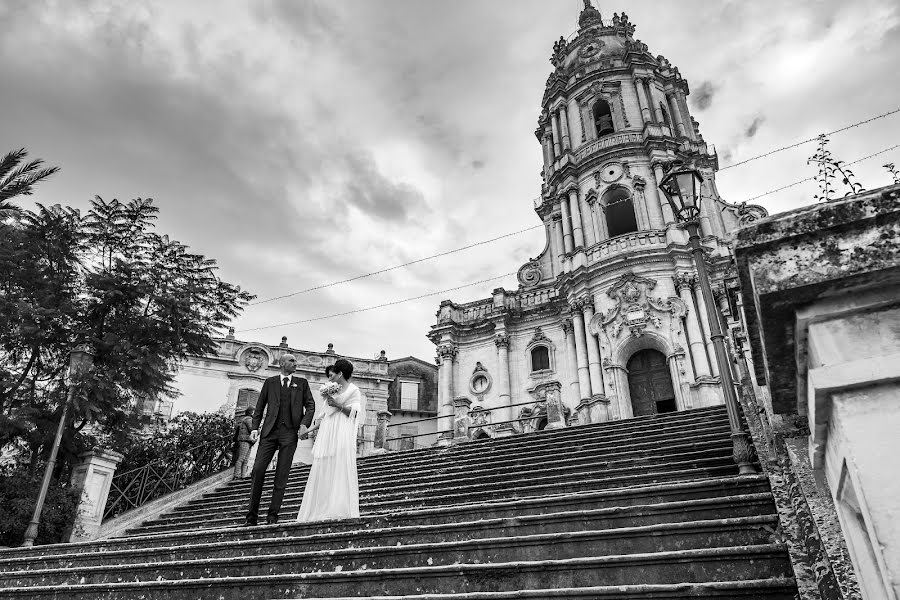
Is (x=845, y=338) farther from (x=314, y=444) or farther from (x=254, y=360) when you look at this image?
(x=254, y=360)

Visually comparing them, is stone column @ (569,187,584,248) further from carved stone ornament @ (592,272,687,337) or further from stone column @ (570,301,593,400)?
carved stone ornament @ (592,272,687,337)

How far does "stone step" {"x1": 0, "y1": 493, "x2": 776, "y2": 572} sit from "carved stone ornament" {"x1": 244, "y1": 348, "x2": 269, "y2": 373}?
20.9 m

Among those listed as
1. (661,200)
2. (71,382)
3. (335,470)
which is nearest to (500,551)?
(335,470)

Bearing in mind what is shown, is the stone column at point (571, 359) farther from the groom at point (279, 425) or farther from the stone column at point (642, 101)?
the groom at point (279, 425)

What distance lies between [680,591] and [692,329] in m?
18.6

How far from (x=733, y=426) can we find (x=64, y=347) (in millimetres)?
10881

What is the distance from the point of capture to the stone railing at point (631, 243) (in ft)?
72.1

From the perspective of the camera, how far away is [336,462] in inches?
250

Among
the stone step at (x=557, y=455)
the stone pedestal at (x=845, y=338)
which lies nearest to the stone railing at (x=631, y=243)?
the stone step at (x=557, y=455)

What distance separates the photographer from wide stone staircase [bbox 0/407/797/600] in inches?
144

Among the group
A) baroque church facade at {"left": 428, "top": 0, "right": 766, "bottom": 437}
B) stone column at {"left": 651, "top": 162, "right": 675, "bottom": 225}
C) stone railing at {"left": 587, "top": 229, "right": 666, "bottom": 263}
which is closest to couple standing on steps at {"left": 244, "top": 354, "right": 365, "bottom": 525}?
baroque church facade at {"left": 428, "top": 0, "right": 766, "bottom": 437}

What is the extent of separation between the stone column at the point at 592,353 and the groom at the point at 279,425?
16.0 meters

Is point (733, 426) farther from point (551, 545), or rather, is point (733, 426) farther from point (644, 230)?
point (644, 230)

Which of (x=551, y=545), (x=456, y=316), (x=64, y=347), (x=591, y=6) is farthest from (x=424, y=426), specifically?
(x=551, y=545)
